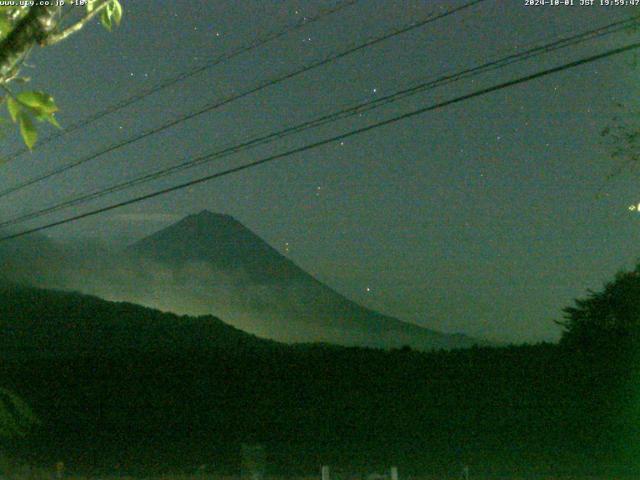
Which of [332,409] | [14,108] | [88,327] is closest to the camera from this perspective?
[14,108]

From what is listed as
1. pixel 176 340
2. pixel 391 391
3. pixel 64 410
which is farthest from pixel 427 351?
pixel 176 340

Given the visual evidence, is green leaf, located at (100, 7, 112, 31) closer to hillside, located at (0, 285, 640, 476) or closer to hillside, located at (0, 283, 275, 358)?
hillside, located at (0, 285, 640, 476)

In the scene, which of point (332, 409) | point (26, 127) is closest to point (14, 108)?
point (26, 127)

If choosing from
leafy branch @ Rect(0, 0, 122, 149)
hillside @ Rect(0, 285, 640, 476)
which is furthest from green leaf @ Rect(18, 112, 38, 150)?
hillside @ Rect(0, 285, 640, 476)

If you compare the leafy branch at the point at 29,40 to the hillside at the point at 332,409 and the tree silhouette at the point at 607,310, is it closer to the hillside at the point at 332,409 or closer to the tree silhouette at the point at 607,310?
the hillside at the point at 332,409

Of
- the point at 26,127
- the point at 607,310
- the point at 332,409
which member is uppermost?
the point at 607,310

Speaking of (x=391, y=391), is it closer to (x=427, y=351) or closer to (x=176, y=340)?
(x=427, y=351)

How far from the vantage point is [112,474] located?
65.4ft

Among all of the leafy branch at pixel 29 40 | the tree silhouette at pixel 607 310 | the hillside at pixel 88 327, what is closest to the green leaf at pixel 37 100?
the leafy branch at pixel 29 40

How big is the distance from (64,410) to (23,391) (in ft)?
6.12

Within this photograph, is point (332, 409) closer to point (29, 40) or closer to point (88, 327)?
point (29, 40)

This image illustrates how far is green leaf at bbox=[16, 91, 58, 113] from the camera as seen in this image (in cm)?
253

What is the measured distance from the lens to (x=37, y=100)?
2.54 m

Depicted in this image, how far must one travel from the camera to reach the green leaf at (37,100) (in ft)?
8.29
